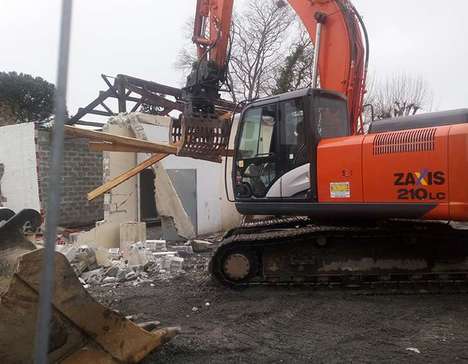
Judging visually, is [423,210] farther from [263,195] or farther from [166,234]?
[166,234]

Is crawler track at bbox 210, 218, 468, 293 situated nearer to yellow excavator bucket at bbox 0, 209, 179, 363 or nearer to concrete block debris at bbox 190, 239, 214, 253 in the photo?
yellow excavator bucket at bbox 0, 209, 179, 363

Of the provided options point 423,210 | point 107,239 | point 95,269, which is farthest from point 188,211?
point 423,210

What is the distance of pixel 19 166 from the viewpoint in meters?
12.3

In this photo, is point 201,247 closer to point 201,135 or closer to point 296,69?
point 201,135

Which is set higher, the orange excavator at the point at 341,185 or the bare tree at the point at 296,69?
the bare tree at the point at 296,69

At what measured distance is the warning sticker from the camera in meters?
5.69

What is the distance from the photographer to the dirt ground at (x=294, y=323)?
4.14m

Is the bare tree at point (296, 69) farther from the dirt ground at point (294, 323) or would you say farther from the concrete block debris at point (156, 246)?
the dirt ground at point (294, 323)

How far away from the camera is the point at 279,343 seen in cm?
448

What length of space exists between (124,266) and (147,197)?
580 centimetres

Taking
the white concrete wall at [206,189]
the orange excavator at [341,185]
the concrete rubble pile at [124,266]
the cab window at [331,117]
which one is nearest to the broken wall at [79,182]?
the white concrete wall at [206,189]

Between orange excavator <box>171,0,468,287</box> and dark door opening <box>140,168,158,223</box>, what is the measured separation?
242 inches

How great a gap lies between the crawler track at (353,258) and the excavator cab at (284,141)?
0.53 m

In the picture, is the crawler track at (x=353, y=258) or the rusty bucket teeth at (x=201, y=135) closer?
the crawler track at (x=353, y=258)
